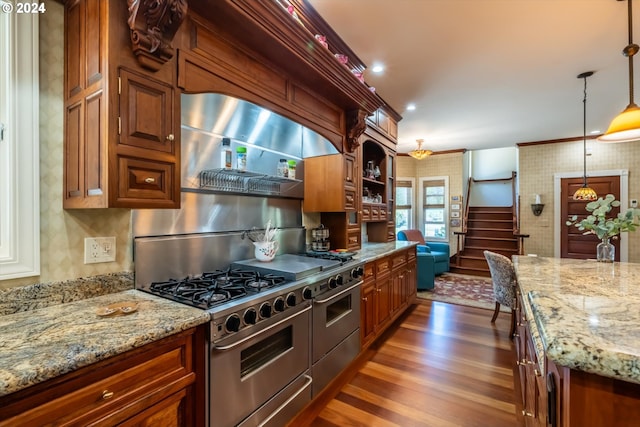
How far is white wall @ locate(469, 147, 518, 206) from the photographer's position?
847 cm

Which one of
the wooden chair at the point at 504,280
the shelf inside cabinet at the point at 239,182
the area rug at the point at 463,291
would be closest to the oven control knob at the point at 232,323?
the shelf inside cabinet at the point at 239,182

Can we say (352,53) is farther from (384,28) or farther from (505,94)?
(505,94)

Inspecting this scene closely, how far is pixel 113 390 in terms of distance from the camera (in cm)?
102

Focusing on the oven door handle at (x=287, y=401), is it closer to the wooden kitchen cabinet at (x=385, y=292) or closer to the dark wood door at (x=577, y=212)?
the wooden kitchen cabinet at (x=385, y=292)

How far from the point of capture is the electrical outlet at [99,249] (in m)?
1.49

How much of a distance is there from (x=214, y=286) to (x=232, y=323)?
35 centimetres

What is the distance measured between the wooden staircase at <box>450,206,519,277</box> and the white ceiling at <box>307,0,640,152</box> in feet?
10.5

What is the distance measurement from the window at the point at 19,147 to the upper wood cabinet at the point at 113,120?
119 mm

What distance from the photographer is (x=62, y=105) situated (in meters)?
1.43

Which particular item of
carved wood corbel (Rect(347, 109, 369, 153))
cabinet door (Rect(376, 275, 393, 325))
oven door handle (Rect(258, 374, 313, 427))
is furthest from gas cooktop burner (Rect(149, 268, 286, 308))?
carved wood corbel (Rect(347, 109, 369, 153))

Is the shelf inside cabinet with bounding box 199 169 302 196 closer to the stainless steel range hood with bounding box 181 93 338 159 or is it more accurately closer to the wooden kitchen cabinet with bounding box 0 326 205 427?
the stainless steel range hood with bounding box 181 93 338 159

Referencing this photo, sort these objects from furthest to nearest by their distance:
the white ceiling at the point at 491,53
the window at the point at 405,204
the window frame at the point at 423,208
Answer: the window at the point at 405,204 < the window frame at the point at 423,208 < the white ceiling at the point at 491,53

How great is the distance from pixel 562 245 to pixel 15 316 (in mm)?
8076

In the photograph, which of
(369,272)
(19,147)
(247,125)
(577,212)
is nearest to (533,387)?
(369,272)
